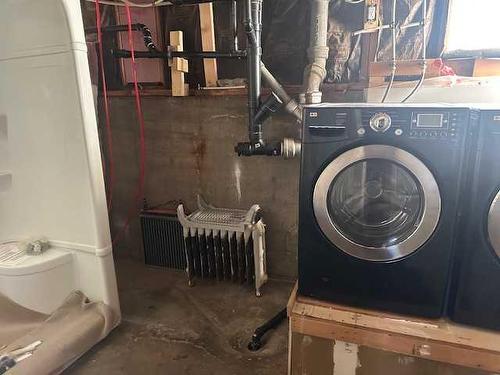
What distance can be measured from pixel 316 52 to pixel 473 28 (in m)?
0.82

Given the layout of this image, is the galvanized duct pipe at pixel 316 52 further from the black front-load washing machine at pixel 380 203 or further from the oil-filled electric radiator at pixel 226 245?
the oil-filled electric radiator at pixel 226 245

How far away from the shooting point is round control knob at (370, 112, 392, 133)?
1285mm

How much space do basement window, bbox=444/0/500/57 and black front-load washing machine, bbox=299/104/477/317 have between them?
0.87m

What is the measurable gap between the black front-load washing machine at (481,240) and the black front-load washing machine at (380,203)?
48 millimetres

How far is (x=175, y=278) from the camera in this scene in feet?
8.38

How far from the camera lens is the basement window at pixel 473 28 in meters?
1.79

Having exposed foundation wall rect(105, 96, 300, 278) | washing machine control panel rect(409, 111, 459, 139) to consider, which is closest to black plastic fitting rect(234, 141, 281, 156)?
exposed foundation wall rect(105, 96, 300, 278)

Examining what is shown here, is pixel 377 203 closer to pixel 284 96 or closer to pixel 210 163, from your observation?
pixel 284 96

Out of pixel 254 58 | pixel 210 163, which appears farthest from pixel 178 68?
pixel 210 163

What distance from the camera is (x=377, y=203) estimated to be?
1479 mm

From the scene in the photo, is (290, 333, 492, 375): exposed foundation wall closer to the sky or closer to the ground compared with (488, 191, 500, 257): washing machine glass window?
closer to the ground

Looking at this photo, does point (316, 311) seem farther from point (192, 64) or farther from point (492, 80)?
point (192, 64)

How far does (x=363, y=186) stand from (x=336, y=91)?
33.2 inches

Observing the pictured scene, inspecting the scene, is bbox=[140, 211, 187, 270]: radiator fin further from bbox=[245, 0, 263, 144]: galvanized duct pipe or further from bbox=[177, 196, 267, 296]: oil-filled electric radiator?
bbox=[245, 0, 263, 144]: galvanized duct pipe
